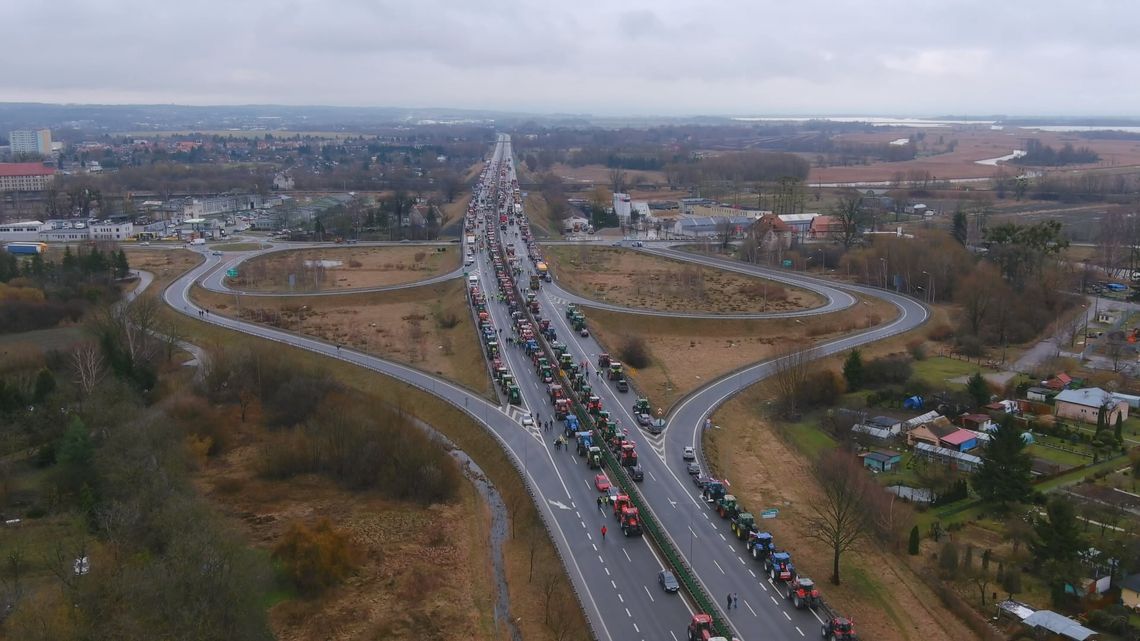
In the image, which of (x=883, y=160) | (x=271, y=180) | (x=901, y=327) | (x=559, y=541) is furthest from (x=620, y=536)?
(x=883, y=160)

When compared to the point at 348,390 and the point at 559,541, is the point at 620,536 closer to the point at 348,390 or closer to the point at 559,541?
the point at 559,541

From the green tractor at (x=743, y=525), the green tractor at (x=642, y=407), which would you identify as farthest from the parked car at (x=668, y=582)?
the green tractor at (x=642, y=407)

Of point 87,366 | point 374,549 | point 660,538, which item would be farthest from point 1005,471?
point 87,366

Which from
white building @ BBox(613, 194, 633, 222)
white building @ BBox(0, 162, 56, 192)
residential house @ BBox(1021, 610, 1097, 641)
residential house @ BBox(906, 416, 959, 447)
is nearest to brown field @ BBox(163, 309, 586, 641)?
residential house @ BBox(1021, 610, 1097, 641)

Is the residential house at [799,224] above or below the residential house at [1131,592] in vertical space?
above

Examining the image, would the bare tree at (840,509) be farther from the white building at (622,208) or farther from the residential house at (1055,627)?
the white building at (622,208)

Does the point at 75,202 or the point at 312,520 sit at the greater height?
the point at 75,202

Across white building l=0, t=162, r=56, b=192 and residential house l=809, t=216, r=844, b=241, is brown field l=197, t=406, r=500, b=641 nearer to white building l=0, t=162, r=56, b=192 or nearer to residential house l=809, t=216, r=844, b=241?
residential house l=809, t=216, r=844, b=241
